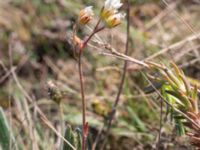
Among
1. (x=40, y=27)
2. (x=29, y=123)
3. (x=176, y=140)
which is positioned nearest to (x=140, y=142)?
(x=176, y=140)

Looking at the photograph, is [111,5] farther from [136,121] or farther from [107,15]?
[136,121]

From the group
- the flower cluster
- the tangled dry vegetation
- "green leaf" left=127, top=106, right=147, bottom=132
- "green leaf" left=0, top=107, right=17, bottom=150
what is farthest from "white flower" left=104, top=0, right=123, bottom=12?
"green leaf" left=127, top=106, right=147, bottom=132

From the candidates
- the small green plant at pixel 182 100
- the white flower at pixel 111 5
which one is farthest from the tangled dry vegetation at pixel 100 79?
the white flower at pixel 111 5

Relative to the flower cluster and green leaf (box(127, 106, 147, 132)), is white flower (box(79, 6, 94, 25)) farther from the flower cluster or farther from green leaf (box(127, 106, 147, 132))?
green leaf (box(127, 106, 147, 132))

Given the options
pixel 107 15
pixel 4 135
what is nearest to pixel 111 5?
pixel 107 15

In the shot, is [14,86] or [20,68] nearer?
[14,86]

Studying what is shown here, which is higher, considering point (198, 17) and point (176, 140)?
point (198, 17)

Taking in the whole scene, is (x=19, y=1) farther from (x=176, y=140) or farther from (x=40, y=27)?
(x=176, y=140)
